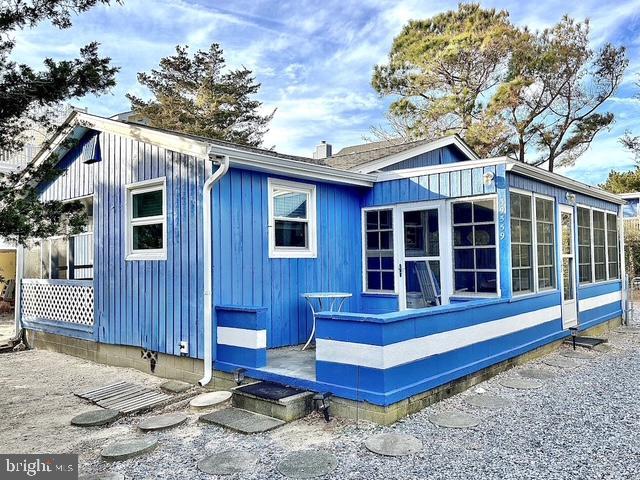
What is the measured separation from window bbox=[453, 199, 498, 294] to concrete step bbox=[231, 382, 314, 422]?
2.84m

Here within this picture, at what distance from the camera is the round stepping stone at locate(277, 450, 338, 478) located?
9.84 feet

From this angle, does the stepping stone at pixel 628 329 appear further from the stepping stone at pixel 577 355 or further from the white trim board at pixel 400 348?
the white trim board at pixel 400 348

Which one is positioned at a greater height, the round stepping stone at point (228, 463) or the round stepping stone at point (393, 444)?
the round stepping stone at point (393, 444)

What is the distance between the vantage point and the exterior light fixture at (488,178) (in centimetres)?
566

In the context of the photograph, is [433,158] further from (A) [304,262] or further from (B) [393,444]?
(B) [393,444]

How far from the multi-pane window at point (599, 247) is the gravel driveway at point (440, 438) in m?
3.79

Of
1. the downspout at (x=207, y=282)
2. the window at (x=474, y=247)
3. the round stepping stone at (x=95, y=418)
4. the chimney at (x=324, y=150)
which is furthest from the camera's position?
the chimney at (x=324, y=150)

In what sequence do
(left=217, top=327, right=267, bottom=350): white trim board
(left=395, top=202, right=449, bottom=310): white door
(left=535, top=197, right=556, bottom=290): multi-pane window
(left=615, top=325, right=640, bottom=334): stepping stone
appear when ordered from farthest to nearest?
1. (left=615, top=325, right=640, bottom=334): stepping stone
2. (left=535, top=197, right=556, bottom=290): multi-pane window
3. (left=395, top=202, right=449, bottom=310): white door
4. (left=217, top=327, right=267, bottom=350): white trim board

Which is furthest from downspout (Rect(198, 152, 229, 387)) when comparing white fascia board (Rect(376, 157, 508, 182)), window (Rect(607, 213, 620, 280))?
window (Rect(607, 213, 620, 280))

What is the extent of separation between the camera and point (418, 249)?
657 cm

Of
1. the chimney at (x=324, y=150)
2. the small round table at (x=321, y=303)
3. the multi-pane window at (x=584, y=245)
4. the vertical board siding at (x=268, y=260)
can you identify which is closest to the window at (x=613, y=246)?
the multi-pane window at (x=584, y=245)

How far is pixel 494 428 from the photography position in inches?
147

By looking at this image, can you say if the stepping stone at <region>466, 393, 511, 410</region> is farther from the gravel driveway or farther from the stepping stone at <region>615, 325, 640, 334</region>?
the stepping stone at <region>615, 325, 640, 334</region>

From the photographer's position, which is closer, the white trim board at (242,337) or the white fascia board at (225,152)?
the white trim board at (242,337)
